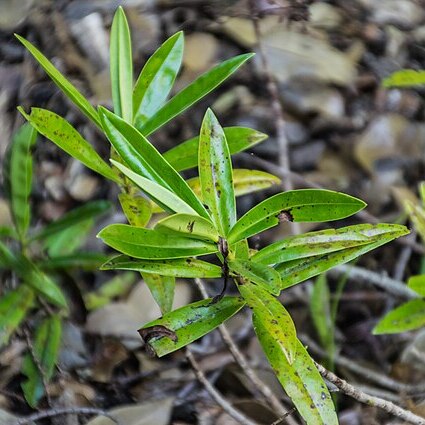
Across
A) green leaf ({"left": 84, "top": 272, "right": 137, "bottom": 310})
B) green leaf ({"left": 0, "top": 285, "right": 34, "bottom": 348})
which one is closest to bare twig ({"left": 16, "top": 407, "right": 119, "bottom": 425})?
green leaf ({"left": 0, "top": 285, "right": 34, "bottom": 348})

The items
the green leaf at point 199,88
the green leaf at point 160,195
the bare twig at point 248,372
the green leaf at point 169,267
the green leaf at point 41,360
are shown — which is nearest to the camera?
the green leaf at point 160,195

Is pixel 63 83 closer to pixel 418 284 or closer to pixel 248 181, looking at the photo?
pixel 248 181

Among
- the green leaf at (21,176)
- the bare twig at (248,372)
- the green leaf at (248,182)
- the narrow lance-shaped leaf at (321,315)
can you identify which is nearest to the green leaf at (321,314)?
the narrow lance-shaped leaf at (321,315)

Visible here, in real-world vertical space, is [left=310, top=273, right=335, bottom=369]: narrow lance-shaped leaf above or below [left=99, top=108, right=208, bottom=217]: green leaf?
below

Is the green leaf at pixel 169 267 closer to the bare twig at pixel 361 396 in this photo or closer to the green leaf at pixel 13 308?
the bare twig at pixel 361 396

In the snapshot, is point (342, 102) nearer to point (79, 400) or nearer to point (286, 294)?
point (286, 294)

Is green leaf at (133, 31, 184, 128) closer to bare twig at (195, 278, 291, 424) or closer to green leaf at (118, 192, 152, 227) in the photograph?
green leaf at (118, 192, 152, 227)
